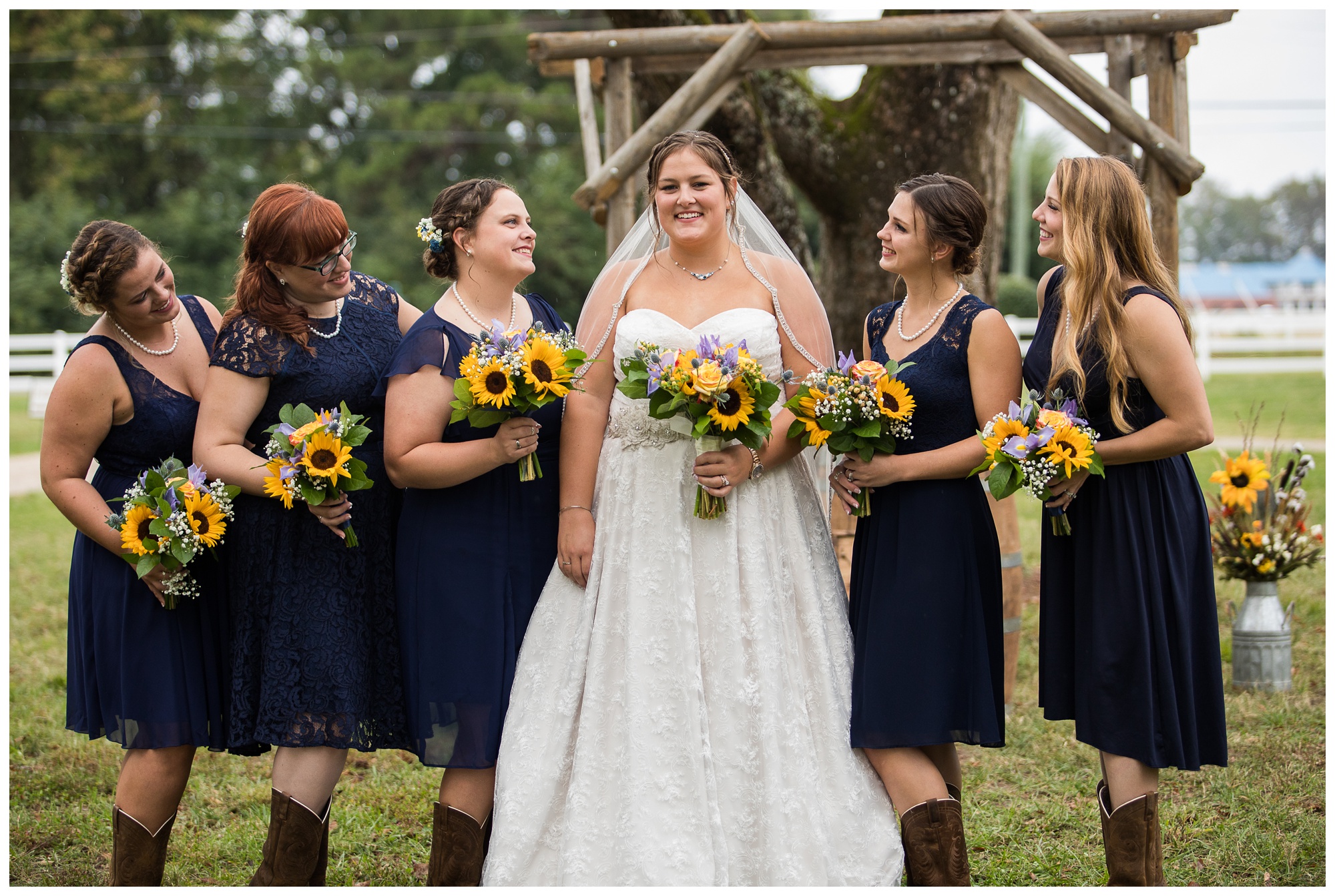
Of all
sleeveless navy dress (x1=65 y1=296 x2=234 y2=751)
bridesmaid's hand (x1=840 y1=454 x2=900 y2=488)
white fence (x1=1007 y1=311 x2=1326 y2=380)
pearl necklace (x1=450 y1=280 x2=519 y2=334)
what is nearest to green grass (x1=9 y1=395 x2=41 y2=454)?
sleeveless navy dress (x1=65 y1=296 x2=234 y2=751)

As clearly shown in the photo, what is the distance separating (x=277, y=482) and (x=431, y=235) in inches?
37.4

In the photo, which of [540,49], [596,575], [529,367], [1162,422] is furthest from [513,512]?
[540,49]

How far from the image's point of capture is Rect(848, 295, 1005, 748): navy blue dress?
10.7ft

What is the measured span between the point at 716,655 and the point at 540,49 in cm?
355

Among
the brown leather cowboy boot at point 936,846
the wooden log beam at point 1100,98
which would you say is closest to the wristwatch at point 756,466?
the brown leather cowboy boot at point 936,846

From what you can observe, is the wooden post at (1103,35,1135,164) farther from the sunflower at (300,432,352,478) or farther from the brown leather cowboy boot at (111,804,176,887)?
the brown leather cowboy boot at (111,804,176,887)

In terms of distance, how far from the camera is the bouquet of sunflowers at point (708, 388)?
311 cm

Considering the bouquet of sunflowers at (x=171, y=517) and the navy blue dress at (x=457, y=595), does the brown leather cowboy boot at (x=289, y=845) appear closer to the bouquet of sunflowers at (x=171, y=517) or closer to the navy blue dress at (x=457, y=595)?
the navy blue dress at (x=457, y=595)

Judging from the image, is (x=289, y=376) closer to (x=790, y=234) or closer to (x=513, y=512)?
(x=513, y=512)

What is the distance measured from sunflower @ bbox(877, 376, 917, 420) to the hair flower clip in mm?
1502

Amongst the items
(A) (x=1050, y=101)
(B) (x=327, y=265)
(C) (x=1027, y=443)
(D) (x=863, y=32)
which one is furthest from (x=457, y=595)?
(A) (x=1050, y=101)

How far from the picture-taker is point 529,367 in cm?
313

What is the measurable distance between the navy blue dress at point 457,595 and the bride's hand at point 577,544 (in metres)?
0.15

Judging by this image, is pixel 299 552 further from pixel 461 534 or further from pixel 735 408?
pixel 735 408
